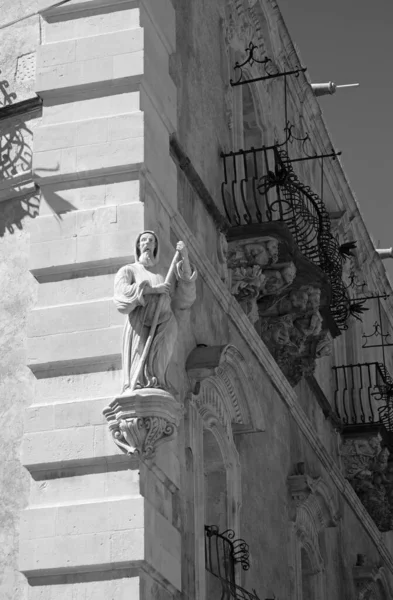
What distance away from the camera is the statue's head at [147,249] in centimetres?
1162

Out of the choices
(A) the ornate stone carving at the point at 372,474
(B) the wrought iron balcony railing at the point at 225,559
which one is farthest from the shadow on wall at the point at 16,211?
(A) the ornate stone carving at the point at 372,474

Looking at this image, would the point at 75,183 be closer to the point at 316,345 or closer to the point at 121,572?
the point at 121,572

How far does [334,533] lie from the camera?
19.7 metres

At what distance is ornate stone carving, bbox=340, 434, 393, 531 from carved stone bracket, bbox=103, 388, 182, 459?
10.7 meters

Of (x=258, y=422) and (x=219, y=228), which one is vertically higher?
(x=219, y=228)

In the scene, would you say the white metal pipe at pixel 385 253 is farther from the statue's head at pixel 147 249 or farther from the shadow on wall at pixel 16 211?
the statue's head at pixel 147 249

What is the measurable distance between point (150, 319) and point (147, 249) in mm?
671

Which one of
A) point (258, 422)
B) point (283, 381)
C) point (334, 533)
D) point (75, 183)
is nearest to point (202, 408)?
point (258, 422)

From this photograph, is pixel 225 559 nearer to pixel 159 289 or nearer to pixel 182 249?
pixel 159 289

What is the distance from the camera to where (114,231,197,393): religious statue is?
36.8 feet

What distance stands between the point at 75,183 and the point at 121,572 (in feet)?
12.0

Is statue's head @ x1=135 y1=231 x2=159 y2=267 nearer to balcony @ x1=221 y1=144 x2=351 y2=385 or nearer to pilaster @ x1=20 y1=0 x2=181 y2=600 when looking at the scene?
pilaster @ x1=20 y1=0 x2=181 y2=600

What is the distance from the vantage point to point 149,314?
37.2 ft

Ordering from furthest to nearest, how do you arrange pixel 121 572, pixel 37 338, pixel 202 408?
pixel 202 408
pixel 37 338
pixel 121 572
